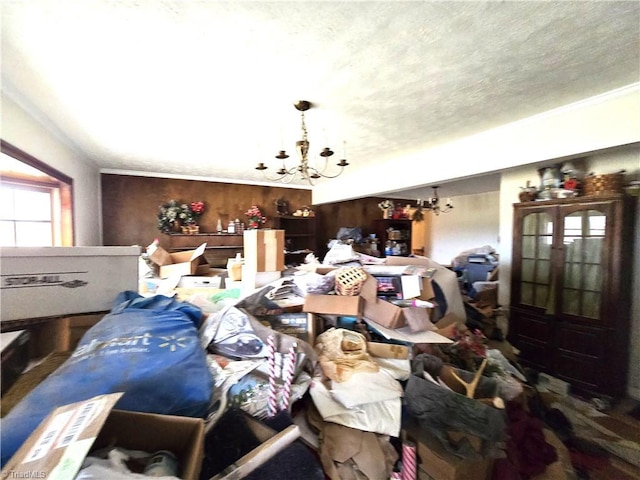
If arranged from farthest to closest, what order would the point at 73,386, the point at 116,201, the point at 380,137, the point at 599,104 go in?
the point at 116,201 < the point at 380,137 < the point at 599,104 < the point at 73,386

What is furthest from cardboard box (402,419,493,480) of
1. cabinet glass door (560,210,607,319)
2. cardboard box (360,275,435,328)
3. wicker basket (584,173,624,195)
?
→ wicker basket (584,173,624,195)

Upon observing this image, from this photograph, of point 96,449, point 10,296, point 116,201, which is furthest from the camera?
point 116,201

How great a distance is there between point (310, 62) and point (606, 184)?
2459 millimetres

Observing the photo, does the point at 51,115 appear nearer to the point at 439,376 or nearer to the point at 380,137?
the point at 380,137

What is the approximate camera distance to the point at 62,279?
1288mm

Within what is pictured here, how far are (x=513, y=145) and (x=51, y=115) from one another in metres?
3.86

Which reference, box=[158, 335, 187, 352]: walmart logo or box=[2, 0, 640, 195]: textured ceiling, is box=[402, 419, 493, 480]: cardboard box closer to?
box=[158, 335, 187, 352]: walmart logo

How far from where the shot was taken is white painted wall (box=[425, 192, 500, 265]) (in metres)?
5.45

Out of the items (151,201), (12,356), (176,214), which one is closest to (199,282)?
(12,356)

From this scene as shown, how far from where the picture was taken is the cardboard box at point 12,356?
947 mm

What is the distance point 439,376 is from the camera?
1381mm

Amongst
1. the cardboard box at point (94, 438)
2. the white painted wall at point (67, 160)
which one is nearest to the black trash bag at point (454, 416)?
the cardboard box at point (94, 438)

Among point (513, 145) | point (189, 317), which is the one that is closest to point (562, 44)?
point (513, 145)

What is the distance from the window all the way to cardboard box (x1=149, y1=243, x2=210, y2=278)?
0.91 metres
